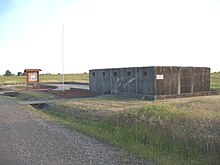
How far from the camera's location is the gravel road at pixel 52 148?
317 inches

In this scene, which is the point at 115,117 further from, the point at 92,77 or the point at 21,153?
the point at 92,77

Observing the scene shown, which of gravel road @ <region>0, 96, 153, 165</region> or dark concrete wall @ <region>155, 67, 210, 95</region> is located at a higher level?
dark concrete wall @ <region>155, 67, 210, 95</region>

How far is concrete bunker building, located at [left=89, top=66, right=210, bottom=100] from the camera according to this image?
2323 cm

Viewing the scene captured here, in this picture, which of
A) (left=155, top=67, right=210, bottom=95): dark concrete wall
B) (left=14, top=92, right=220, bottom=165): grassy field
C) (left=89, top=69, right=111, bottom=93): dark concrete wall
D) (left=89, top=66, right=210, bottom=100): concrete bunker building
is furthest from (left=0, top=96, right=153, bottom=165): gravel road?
(left=89, top=69, right=111, bottom=93): dark concrete wall

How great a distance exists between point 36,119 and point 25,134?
151 inches

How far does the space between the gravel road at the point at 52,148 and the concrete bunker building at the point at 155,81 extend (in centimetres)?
1120

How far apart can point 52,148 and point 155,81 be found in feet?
47.6

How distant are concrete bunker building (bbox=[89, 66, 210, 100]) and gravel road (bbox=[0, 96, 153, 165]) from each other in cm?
1120

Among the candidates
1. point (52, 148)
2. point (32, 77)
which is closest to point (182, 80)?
point (52, 148)

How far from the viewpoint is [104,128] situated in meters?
13.1

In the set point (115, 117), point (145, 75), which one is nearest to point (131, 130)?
point (115, 117)

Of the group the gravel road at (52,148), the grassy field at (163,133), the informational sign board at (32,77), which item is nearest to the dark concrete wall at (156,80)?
the grassy field at (163,133)

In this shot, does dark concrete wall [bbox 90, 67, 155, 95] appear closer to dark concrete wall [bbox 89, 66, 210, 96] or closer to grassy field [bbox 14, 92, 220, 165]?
dark concrete wall [bbox 89, 66, 210, 96]

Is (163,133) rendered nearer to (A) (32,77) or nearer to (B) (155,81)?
(B) (155,81)
